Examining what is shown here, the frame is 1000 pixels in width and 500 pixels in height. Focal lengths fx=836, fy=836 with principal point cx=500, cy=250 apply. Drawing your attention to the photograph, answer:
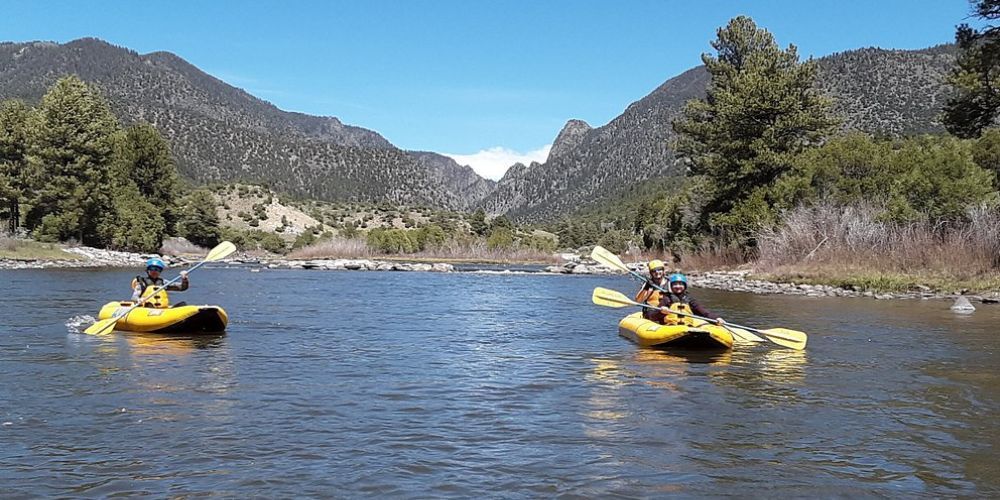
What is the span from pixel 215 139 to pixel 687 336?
4893 inches

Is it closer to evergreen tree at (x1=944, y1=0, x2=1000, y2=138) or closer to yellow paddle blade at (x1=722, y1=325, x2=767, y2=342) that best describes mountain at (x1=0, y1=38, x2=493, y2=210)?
evergreen tree at (x1=944, y1=0, x2=1000, y2=138)

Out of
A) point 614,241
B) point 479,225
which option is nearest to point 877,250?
point 614,241

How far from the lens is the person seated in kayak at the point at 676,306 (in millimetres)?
14023

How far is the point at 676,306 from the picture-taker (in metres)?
14.1

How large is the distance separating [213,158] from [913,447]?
406 feet

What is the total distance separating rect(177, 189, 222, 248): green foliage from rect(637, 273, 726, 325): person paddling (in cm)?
6403

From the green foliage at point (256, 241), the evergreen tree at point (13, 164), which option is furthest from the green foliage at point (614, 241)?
the evergreen tree at point (13, 164)

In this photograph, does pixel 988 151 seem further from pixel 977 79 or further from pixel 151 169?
pixel 151 169

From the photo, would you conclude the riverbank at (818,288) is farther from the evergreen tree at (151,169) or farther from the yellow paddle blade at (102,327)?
the evergreen tree at (151,169)

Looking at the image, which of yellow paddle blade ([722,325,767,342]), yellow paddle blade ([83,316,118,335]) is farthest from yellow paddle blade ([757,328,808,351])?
yellow paddle blade ([83,316,118,335])

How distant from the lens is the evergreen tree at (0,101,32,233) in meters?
52.7

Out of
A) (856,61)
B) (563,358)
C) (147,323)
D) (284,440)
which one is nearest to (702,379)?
(563,358)

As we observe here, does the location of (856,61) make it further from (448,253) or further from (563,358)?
(563,358)

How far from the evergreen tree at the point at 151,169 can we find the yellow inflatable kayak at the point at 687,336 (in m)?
56.1
